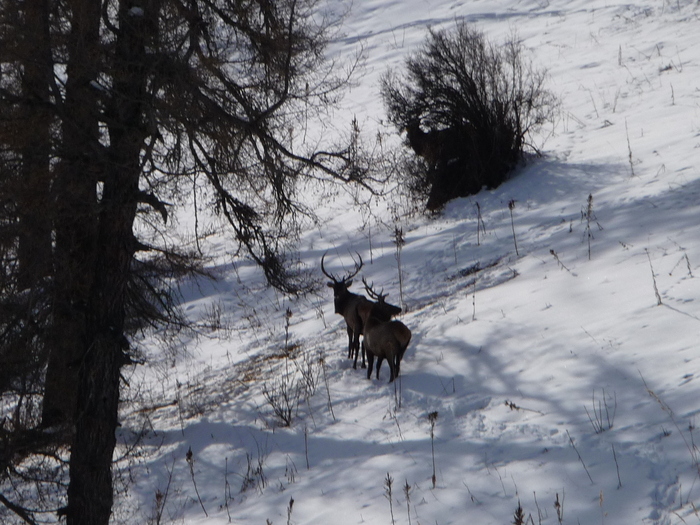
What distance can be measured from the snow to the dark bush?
62cm

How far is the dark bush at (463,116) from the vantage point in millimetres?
13719

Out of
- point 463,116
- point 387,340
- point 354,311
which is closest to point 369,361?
point 387,340

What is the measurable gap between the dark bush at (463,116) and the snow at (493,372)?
62cm

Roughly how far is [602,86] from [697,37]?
123 inches

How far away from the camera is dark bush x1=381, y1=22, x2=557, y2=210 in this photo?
13.7m

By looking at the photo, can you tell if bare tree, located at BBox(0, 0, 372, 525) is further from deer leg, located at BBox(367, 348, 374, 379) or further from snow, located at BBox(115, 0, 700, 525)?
deer leg, located at BBox(367, 348, 374, 379)

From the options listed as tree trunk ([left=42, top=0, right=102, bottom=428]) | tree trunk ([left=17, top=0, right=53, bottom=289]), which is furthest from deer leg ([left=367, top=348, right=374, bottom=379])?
tree trunk ([left=17, top=0, right=53, bottom=289])

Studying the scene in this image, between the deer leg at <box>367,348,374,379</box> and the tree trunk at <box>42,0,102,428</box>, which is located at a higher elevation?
the tree trunk at <box>42,0,102,428</box>

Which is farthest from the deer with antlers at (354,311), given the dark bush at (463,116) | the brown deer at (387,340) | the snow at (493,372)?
the dark bush at (463,116)

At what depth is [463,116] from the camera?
14.0 m

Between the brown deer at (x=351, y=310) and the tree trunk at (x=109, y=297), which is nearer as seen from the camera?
the tree trunk at (x=109, y=297)

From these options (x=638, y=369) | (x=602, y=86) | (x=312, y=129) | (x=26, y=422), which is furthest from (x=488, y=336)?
(x=312, y=129)

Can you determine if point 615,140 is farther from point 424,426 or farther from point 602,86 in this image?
point 424,426

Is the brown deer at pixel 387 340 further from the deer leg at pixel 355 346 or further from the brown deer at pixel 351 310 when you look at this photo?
the brown deer at pixel 351 310
